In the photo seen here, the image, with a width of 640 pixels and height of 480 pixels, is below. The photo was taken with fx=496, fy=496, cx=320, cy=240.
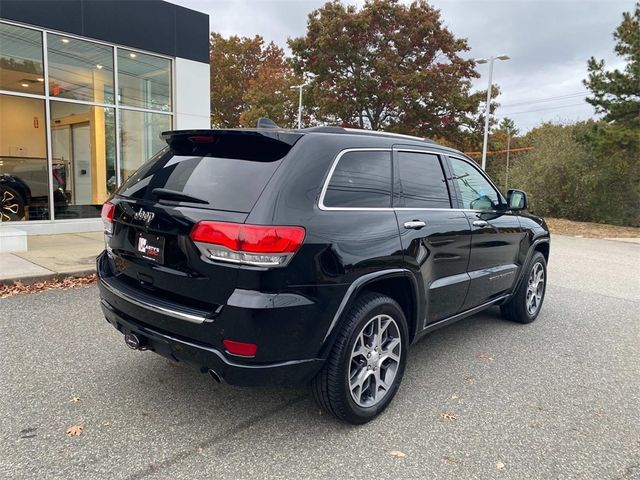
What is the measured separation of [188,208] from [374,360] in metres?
1.51

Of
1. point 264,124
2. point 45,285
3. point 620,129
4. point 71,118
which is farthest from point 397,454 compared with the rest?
point 620,129

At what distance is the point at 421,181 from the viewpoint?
3762mm

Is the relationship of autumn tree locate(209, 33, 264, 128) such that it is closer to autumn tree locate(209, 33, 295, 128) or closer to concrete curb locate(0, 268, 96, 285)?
autumn tree locate(209, 33, 295, 128)

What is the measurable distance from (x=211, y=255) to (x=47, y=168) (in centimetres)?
989

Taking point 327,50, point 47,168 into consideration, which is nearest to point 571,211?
point 327,50

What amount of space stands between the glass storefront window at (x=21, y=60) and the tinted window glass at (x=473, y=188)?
988cm

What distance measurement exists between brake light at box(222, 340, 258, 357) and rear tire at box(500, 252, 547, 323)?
3513 millimetres

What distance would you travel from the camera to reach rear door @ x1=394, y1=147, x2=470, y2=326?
3.45 m

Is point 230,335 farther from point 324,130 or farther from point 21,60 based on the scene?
point 21,60

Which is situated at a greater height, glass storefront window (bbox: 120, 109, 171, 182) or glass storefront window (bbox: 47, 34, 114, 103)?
glass storefront window (bbox: 47, 34, 114, 103)

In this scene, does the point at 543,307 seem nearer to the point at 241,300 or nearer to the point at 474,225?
the point at 474,225

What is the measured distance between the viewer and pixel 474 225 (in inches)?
165

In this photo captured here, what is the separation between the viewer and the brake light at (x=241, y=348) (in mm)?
2582

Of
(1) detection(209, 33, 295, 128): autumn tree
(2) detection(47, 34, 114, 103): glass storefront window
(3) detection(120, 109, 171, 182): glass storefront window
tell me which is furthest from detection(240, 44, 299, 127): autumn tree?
(2) detection(47, 34, 114, 103): glass storefront window
